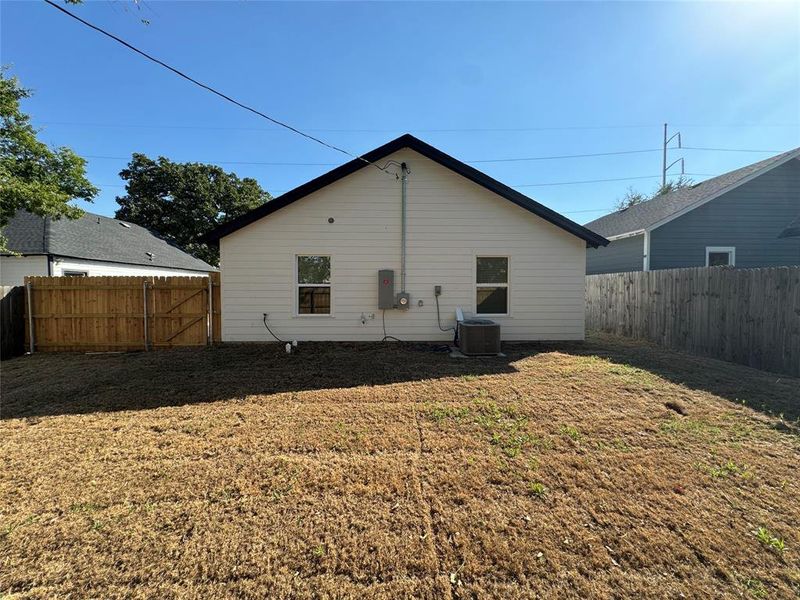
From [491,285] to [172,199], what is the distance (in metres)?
33.3

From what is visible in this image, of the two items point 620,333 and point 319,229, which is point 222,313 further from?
point 620,333

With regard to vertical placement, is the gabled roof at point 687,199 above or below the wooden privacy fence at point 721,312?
above

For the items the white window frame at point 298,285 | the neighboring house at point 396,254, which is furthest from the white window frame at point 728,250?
the white window frame at point 298,285

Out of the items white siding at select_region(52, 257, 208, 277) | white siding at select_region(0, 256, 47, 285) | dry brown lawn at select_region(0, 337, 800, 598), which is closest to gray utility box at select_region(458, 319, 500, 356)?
dry brown lawn at select_region(0, 337, 800, 598)

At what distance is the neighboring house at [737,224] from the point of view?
11.9 metres

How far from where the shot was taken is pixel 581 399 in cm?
487

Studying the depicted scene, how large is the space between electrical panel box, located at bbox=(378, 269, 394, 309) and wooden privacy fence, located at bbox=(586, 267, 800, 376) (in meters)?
6.63

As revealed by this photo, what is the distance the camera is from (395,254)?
8.59 meters

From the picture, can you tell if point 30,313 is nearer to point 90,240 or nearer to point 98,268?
point 98,268

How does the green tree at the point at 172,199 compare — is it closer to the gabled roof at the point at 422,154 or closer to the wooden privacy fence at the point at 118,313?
the wooden privacy fence at the point at 118,313

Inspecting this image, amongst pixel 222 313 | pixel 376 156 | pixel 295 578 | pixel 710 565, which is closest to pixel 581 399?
pixel 710 565

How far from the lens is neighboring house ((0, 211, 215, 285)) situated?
13.1 m

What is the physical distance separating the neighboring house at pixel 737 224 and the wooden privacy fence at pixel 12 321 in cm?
1773

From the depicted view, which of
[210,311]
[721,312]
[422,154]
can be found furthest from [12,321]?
[721,312]
